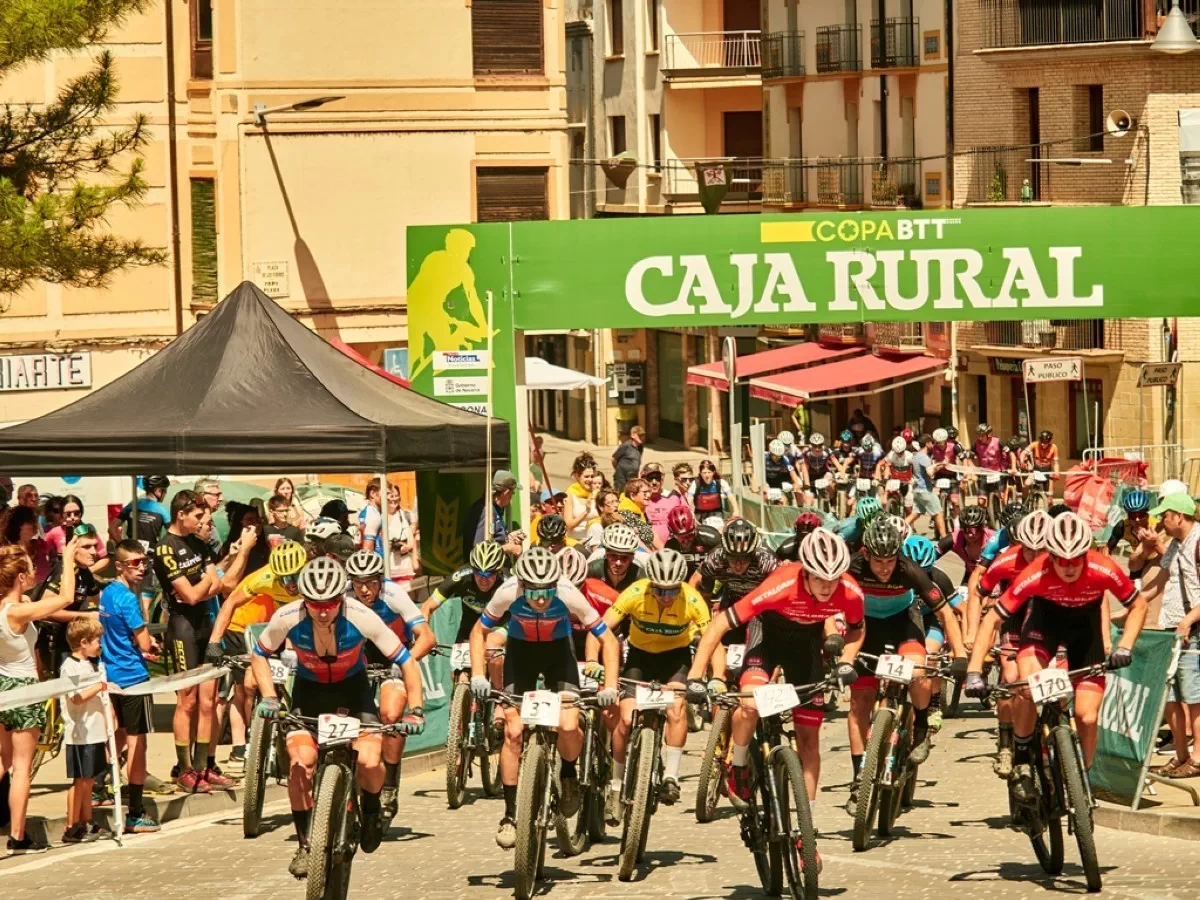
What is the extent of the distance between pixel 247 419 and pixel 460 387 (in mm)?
4810

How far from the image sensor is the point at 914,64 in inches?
2072

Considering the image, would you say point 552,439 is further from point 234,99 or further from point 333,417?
point 333,417

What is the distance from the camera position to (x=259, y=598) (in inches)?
640

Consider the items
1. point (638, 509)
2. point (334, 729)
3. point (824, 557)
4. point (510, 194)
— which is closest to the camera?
point (334, 729)

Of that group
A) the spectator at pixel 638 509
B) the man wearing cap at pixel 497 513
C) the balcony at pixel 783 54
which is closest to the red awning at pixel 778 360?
the balcony at pixel 783 54

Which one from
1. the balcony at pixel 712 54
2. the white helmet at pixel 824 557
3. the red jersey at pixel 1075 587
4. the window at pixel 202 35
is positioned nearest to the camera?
the white helmet at pixel 824 557

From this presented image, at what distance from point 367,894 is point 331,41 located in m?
25.1

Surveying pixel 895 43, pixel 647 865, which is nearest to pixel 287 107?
pixel 895 43

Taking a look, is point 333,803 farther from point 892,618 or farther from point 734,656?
point 892,618

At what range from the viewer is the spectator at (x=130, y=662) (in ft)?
48.9

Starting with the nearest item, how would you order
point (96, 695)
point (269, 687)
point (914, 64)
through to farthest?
point (269, 687) → point (96, 695) → point (914, 64)

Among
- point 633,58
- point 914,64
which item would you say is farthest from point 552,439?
point 914,64

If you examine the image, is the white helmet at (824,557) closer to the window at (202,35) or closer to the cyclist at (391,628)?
the cyclist at (391,628)

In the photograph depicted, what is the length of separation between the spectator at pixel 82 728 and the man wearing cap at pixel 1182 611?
6077 millimetres
